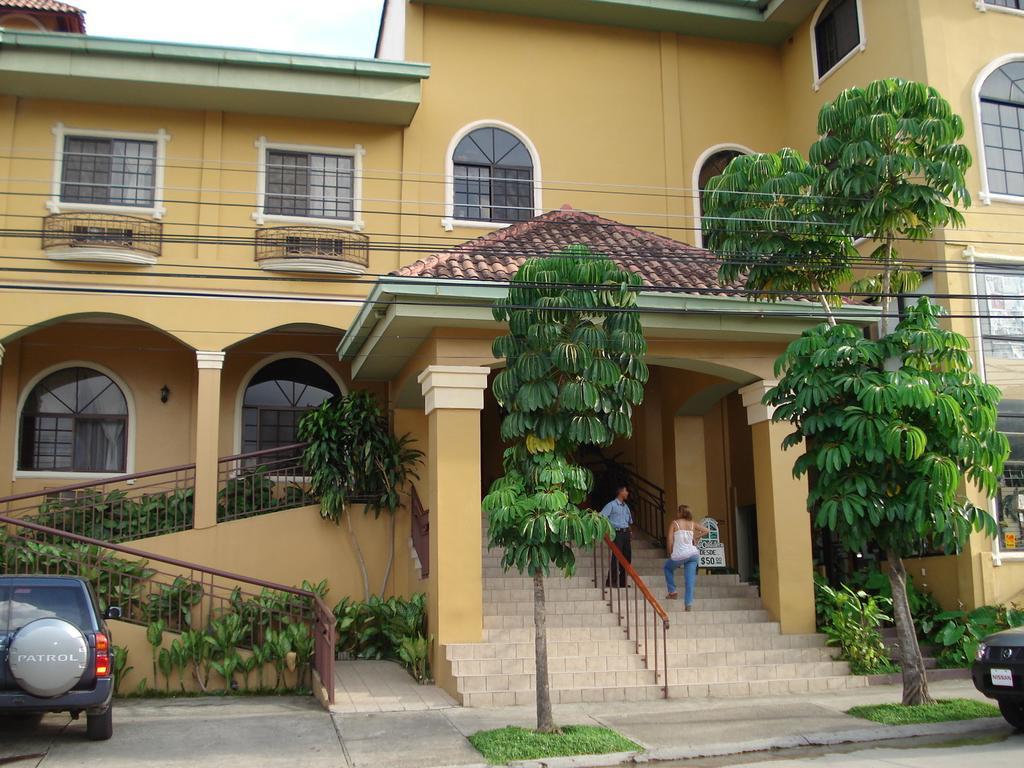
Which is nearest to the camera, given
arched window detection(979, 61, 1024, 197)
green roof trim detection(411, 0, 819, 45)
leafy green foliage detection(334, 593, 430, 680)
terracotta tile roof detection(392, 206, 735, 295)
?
terracotta tile roof detection(392, 206, 735, 295)

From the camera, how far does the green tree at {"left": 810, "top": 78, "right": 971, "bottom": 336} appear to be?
11.8 meters

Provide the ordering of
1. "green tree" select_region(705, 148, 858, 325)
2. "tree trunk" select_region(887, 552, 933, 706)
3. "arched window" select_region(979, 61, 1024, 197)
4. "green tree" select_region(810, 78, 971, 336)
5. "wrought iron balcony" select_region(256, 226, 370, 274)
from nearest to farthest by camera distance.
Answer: "tree trunk" select_region(887, 552, 933, 706)
"green tree" select_region(810, 78, 971, 336)
"green tree" select_region(705, 148, 858, 325)
"arched window" select_region(979, 61, 1024, 197)
"wrought iron balcony" select_region(256, 226, 370, 274)

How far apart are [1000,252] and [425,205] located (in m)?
9.22

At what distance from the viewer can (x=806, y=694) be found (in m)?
13.1

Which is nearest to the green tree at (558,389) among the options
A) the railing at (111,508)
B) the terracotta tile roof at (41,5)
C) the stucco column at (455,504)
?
the stucco column at (455,504)

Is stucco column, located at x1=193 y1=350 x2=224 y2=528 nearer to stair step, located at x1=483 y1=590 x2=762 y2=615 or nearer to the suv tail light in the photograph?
stair step, located at x1=483 y1=590 x2=762 y2=615

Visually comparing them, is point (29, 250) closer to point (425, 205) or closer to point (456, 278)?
point (425, 205)

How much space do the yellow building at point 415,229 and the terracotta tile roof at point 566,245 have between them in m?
0.08

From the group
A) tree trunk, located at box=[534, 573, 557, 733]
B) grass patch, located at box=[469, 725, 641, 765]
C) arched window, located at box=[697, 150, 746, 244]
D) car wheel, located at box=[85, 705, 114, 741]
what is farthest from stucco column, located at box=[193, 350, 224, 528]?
arched window, located at box=[697, 150, 746, 244]

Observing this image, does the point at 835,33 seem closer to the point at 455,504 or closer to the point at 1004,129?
the point at 1004,129

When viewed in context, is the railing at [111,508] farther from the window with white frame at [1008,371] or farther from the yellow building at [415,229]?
the window with white frame at [1008,371]

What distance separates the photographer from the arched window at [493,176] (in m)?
18.9

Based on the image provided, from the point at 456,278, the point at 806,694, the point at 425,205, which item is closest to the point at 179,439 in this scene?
the point at 425,205

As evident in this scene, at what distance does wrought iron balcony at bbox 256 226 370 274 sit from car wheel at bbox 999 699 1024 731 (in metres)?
11.3
